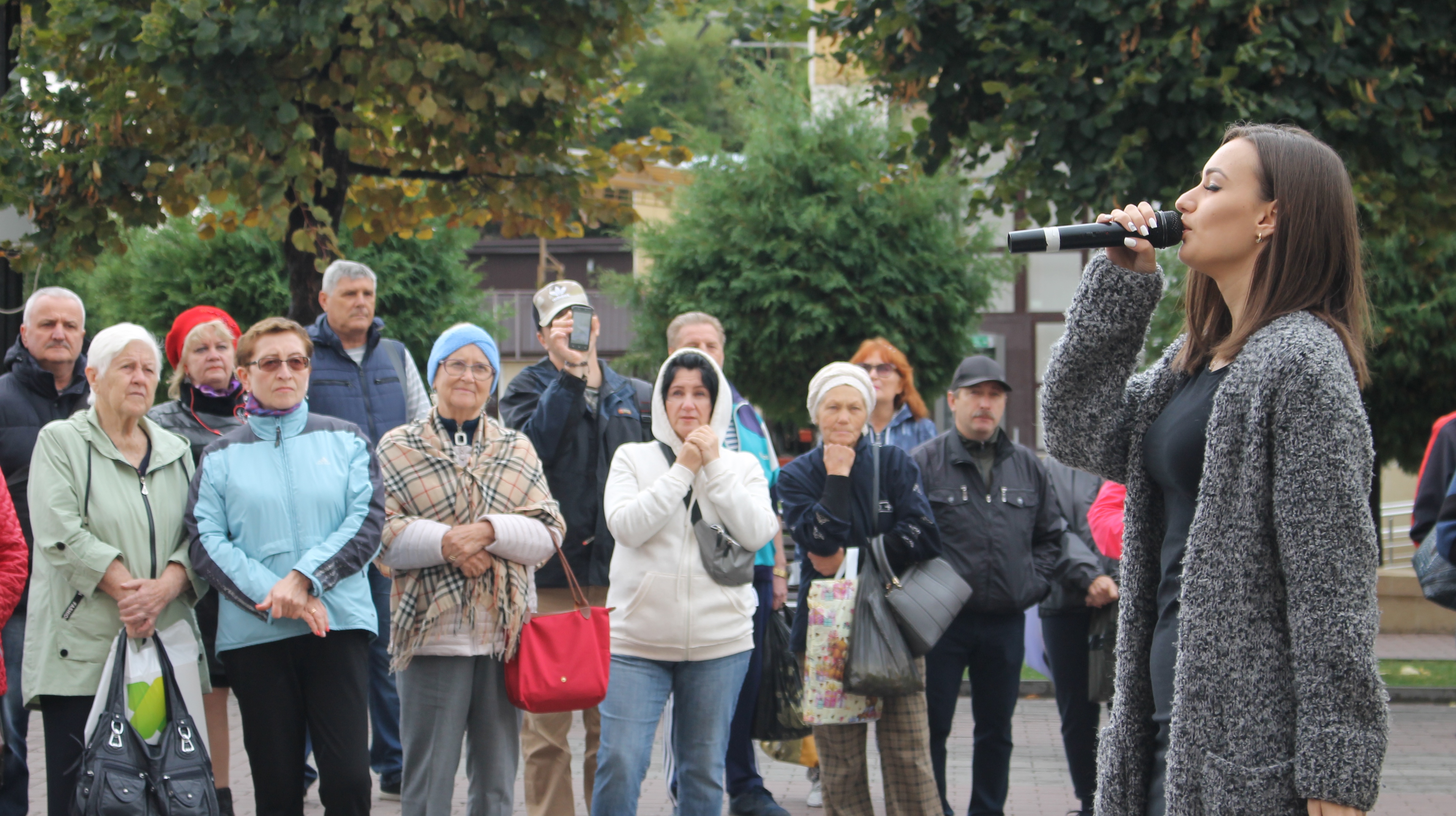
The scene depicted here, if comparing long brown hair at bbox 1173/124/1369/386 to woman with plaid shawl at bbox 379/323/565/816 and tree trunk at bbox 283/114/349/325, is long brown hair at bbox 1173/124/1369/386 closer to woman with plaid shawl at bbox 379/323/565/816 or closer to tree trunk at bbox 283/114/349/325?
woman with plaid shawl at bbox 379/323/565/816

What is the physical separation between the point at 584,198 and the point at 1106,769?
6.94 meters

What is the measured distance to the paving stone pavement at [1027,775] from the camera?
20.7ft

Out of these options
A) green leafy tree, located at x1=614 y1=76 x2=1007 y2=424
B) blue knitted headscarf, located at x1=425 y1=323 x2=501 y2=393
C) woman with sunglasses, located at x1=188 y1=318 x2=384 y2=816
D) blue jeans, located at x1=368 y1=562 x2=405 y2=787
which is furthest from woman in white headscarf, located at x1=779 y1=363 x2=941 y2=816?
green leafy tree, located at x1=614 y1=76 x2=1007 y2=424

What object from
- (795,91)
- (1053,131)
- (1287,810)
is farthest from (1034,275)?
(1287,810)

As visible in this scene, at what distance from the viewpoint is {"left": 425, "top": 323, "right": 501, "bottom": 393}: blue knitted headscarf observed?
5.04 meters

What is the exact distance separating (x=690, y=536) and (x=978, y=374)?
1736 millimetres

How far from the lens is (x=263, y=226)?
7609mm

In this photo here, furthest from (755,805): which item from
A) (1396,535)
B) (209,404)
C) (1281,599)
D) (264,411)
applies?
(1396,535)

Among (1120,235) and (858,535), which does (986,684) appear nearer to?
(858,535)

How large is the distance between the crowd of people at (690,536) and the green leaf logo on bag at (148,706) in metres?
0.19

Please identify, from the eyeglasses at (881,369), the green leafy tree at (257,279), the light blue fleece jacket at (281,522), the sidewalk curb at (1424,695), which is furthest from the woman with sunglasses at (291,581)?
the green leafy tree at (257,279)

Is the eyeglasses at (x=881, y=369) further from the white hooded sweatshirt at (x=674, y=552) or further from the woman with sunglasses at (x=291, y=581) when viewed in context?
the woman with sunglasses at (x=291, y=581)

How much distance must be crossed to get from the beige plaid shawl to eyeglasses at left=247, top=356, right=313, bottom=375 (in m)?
0.42

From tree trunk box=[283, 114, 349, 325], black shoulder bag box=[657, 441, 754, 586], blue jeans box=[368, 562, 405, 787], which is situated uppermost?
tree trunk box=[283, 114, 349, 325]
